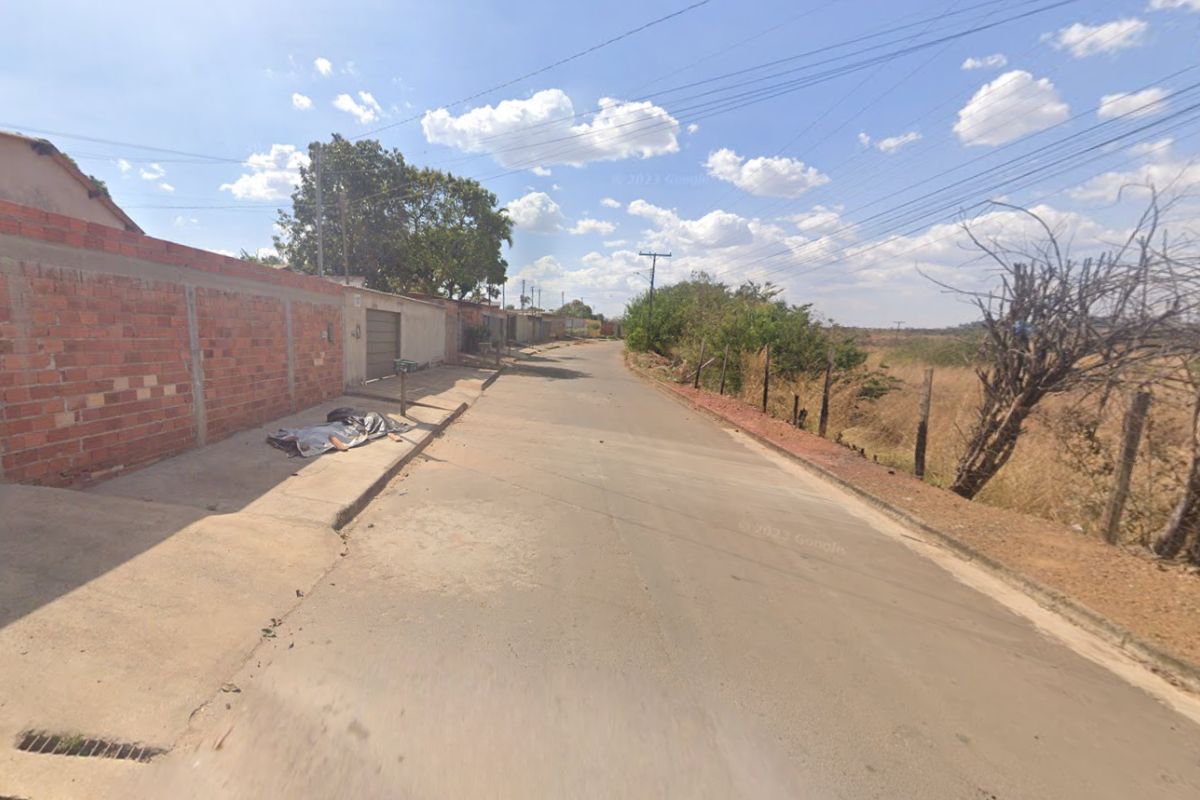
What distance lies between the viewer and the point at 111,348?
193 inches

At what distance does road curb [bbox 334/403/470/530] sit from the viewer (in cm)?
475

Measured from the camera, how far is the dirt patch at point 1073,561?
381cm

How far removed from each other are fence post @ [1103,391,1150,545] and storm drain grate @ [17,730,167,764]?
7.55 meters

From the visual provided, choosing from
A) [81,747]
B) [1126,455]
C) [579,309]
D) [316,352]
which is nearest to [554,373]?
[316,352]

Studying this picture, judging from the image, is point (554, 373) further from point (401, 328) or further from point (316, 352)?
point (316, 352)

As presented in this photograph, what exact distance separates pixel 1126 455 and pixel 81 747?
7.86 meters

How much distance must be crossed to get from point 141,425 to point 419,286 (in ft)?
89.5

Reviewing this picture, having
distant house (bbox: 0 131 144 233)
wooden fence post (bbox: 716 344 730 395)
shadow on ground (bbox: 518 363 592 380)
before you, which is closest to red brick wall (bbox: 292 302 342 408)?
distant house (bbox: 0 131 144 233)

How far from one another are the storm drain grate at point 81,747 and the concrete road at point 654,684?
129 mm

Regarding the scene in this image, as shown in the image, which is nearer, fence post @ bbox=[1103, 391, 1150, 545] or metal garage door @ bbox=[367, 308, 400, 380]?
fence post @ bbox=[1103, 391, 1150, 545]

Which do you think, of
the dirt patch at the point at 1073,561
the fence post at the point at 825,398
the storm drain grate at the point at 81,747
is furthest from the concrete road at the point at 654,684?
the fence post at the point at 825,398

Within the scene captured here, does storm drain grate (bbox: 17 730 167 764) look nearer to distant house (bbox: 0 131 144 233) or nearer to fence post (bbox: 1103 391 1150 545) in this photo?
fence post (bbox: 1103 391 1150 545)

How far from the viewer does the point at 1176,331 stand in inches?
204

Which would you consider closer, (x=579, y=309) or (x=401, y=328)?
(x=401, y=328)
